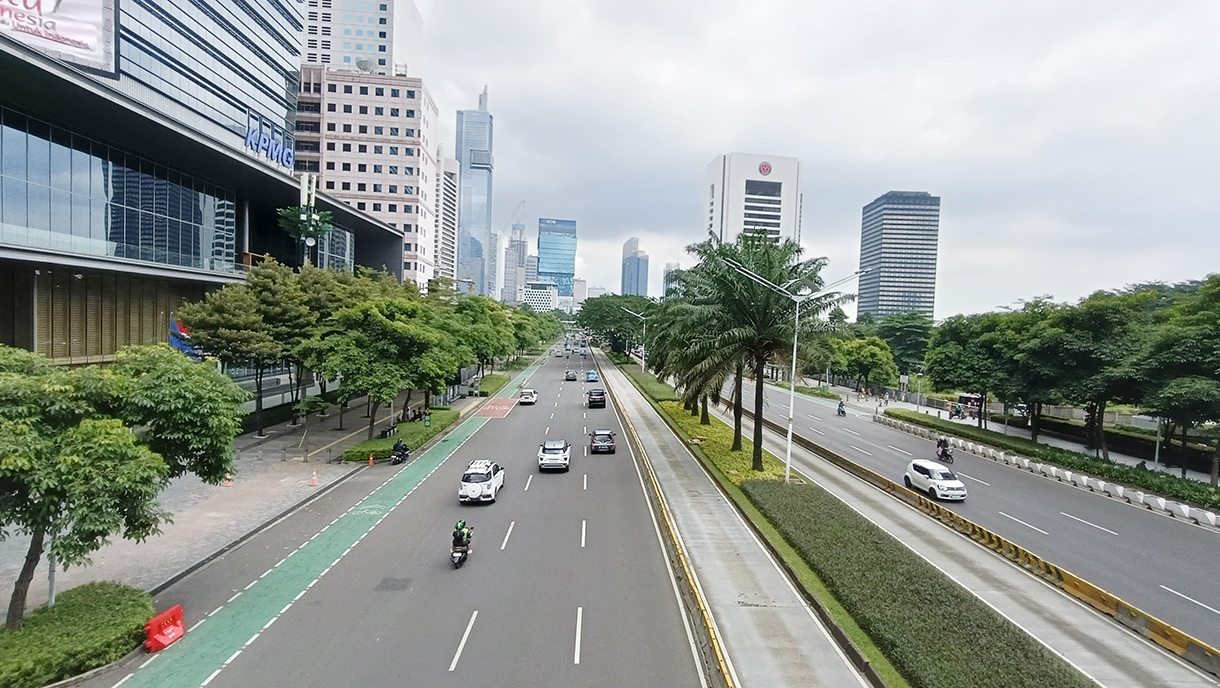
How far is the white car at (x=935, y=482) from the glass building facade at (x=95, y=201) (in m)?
40.9

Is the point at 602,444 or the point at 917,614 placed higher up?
the point at 917,614

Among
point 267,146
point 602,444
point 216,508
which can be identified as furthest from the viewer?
point 267,146

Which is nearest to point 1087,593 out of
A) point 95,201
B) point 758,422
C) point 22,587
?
point 758,422

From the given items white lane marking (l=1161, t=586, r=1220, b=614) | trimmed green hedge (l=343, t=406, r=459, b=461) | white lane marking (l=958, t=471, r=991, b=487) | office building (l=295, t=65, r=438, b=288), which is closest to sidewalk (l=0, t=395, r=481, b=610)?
trimmed green hedge (l=343, t=406, r=459, b=461)

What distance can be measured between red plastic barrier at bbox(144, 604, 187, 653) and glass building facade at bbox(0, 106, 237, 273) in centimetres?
2174

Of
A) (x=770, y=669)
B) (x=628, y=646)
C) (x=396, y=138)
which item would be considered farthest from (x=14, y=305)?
(x=396, y=138)

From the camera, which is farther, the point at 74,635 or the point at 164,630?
the point at 164,630

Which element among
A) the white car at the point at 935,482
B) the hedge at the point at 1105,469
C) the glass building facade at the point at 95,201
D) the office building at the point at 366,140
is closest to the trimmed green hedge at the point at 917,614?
the white car at the point at 935,482

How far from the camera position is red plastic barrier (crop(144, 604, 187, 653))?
13.6m

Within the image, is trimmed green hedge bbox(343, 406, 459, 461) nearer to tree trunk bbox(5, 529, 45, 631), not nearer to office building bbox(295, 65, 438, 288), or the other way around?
tree trunk bbox(5, 529, 45, 631)

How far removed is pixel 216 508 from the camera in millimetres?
23812

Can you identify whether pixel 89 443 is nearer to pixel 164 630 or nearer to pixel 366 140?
pixel 164 630

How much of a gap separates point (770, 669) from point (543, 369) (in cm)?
8555

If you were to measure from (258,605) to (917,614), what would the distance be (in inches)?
634
